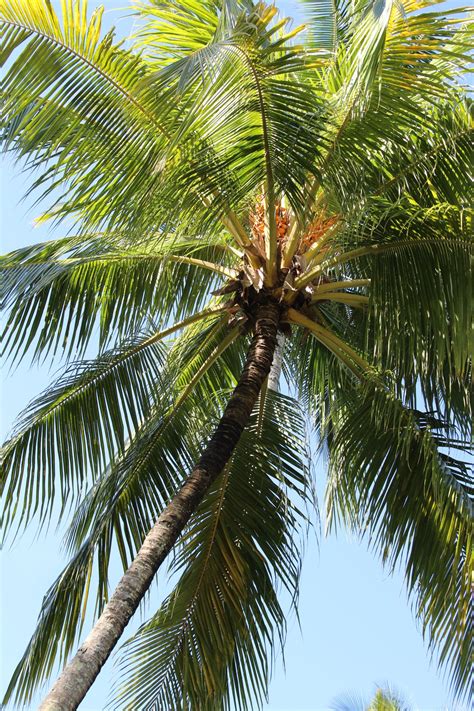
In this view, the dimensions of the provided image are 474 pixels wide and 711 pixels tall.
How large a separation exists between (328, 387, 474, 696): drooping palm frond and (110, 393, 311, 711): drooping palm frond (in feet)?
1.70

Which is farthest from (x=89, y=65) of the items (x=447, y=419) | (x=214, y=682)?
(x=214, y=682)

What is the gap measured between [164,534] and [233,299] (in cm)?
222

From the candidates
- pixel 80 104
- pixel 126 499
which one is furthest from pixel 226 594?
pixel 80 104

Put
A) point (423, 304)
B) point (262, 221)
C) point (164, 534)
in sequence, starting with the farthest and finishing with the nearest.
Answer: point (262, 221), point (423, 304), point (164, 534)

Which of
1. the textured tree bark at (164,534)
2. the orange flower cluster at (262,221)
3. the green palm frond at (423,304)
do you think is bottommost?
the textured tree bark at (164,534)

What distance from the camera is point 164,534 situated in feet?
18.4

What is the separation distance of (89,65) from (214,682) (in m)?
4.35

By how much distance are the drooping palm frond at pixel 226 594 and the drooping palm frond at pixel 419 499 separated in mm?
517

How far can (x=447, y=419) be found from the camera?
7660 mm

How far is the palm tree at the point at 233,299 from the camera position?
6133 millimetres

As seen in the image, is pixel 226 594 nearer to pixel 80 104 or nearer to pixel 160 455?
pixel 160 455

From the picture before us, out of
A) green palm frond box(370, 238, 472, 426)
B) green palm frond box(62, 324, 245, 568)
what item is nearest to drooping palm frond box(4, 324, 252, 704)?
green palm frond box(62, 324, 245, 568)

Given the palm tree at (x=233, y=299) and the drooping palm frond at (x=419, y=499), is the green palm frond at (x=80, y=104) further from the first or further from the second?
the drooping palm frond at (x=419, y=499)

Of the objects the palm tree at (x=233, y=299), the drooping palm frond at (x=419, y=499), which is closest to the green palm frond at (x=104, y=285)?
the palm tree at (x=233, y=299)
